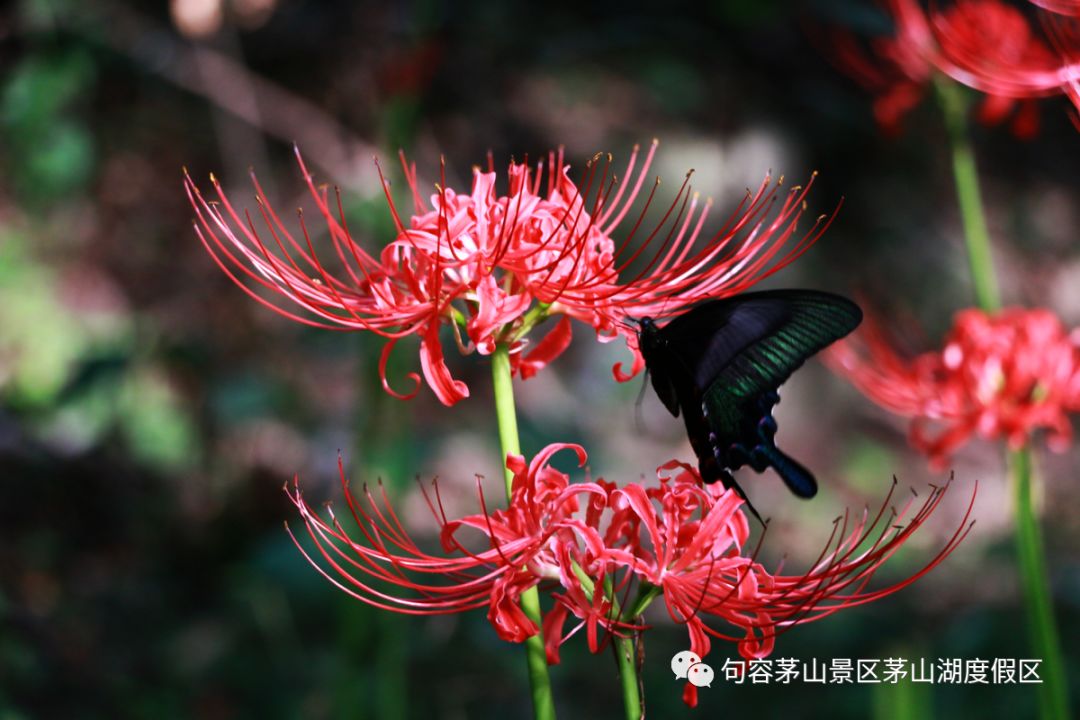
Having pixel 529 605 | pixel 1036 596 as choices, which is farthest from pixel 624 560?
pixel 1036 596

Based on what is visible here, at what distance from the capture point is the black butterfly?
117 cm

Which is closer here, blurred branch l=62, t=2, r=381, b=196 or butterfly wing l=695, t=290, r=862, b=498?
butterfly wing l=695, t=290, r=862, b=498

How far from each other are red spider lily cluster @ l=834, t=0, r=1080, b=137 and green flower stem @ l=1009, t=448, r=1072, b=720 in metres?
0.61

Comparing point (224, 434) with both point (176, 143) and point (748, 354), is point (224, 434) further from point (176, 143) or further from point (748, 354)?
point (748, 354)

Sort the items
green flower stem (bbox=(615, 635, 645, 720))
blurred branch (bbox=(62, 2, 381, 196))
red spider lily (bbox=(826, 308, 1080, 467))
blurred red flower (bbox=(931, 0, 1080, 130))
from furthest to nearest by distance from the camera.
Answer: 1. blurred branch (bbox=(62, 2, 381, 196))
2. red spider lily (bbox=(826, 308, 1080, 467))
3. blurred red flower (bbox=(931, 0, 1080, 130))
4. green flower stem (bbox=(615, 635, 645, 720))

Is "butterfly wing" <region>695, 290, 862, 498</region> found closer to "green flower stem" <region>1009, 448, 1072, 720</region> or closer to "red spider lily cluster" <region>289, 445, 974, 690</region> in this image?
"red spider lily cluster" <region>289, 445, 974, 690</region>

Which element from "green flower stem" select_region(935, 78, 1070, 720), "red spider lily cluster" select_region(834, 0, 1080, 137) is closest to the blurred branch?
"red spider lily cluster" select_region(834, 0, 1080, 137)

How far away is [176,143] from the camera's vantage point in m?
5.82

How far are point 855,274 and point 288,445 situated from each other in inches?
124

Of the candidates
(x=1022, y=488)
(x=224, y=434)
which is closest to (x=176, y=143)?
(x=224, y=434)

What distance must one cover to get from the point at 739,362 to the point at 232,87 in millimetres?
4416

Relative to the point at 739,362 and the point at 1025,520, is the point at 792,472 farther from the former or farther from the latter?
the point at 1025,520

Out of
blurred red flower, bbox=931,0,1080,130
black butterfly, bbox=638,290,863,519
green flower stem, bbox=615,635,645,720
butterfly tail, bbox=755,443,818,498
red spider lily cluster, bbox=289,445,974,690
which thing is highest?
blurred red flower, bbox=931,0,1080,130

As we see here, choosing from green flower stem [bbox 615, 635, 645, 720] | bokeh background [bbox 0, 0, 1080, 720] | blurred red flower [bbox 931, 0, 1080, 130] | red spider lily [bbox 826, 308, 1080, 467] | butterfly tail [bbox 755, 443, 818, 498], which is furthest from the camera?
bokeh background [bbox 0, 0, 1080, 720]
